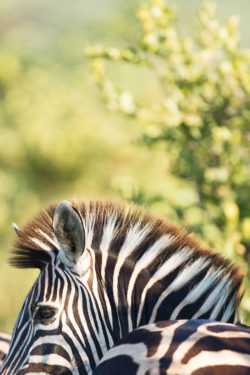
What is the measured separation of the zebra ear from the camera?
3139 mm

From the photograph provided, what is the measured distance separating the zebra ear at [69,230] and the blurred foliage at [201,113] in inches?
136

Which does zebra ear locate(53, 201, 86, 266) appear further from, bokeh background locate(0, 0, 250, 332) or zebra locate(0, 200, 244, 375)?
bokeh background locate(0, 0, 250, 332)

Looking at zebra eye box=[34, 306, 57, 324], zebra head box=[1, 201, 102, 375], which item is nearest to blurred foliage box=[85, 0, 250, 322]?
zebra head box=[1, 201, 102, 375]

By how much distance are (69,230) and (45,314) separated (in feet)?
1.37

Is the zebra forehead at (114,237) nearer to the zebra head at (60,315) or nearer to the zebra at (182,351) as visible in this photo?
the zebra head at (60,315)

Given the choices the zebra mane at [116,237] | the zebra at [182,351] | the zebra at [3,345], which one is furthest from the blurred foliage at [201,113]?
the zebra at [182,351]

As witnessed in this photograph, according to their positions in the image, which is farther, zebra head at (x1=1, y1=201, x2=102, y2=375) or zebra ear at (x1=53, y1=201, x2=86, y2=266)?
zebra ear at (x1=53, y1=201, x2=86, y2=266)

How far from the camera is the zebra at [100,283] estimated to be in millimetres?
3078

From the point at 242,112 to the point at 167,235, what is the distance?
Answer: 375 centimetres

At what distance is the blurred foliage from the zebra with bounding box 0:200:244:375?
320 cm

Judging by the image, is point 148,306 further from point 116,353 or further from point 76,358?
point 116,353

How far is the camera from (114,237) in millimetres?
3396

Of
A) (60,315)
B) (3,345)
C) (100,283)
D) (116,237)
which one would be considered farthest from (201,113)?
(60,315)

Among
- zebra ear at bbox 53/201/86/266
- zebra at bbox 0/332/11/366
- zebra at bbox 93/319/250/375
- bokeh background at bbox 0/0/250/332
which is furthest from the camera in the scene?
bokeh background at bbox 0/0/250/332
